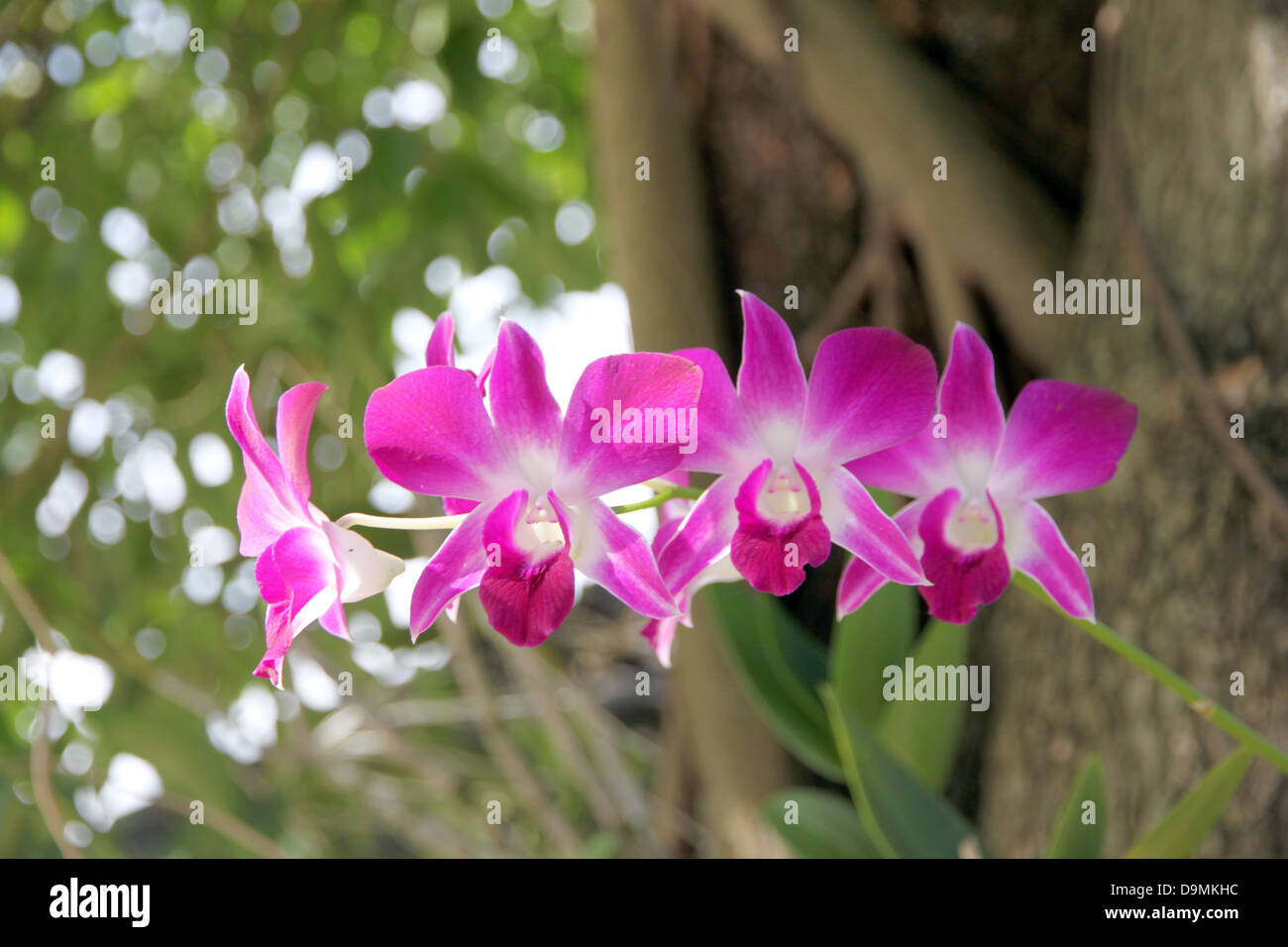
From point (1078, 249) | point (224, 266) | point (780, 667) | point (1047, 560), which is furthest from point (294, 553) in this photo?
point (224, 266)

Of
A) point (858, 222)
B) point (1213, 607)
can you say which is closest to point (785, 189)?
point (858, 222)

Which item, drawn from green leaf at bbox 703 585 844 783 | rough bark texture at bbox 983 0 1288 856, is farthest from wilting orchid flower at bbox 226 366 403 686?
rough bark texture at bbox 983 0 1288 856

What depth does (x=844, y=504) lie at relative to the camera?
0.47 meters

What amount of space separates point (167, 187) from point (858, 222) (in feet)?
3.28

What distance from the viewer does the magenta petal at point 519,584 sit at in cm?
43

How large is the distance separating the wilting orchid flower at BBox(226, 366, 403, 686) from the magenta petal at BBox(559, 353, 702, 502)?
102mm

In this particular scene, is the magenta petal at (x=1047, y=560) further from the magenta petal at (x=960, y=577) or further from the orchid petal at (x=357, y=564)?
the orchid petal at (x=357, y=564)

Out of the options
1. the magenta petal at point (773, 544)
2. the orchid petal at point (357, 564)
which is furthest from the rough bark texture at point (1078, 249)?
the orchid petal at point (357, 564)

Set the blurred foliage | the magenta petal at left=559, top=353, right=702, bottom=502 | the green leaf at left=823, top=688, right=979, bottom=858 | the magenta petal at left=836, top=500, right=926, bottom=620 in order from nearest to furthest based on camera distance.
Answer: the magenta petal at left=559, top=353, right=702, bottom=502
the magenta petal at left=836, top=500, right=926, bottom=620
the green leaf at left=823, top=688, right=979, bottom=858
the blurred foliage

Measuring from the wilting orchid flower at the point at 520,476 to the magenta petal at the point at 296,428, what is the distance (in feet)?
0.16

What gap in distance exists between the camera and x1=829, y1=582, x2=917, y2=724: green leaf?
933mm

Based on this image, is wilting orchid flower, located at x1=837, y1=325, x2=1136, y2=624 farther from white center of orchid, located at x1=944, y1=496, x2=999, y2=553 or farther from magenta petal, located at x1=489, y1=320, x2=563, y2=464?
magenta petal, located at x1=489, y1=320, x2=563, y2=464
